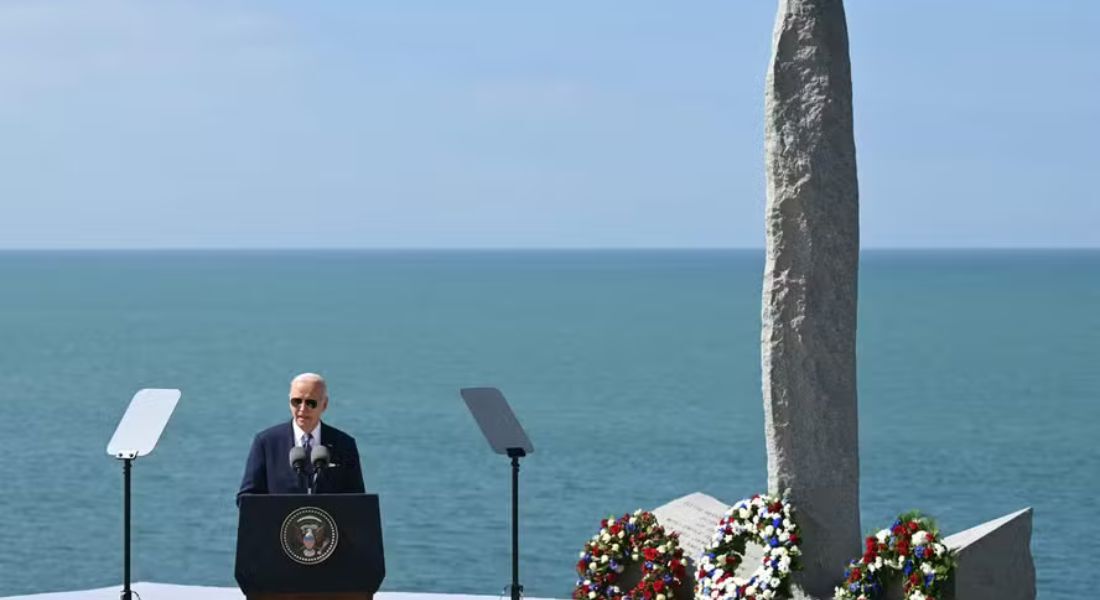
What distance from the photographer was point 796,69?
1026 cm

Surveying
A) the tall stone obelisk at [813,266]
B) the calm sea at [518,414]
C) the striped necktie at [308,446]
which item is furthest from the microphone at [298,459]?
the calm sea at [518,414]

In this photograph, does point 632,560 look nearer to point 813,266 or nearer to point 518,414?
point 813,266

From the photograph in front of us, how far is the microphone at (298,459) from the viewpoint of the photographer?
809 centimetres

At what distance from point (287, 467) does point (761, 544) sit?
2.84 m

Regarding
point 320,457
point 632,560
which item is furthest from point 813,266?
point 320,457

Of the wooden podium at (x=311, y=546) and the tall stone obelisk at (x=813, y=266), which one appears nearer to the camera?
the wooden podium at (x=311, y=546)

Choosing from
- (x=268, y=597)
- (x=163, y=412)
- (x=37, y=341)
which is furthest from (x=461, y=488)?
(x=37, y=341)

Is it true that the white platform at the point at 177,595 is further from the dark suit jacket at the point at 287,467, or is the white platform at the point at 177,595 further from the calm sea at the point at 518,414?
the calm sea at the point at 518,414

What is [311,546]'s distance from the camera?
815cm

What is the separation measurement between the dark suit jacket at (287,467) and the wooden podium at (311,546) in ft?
1.21

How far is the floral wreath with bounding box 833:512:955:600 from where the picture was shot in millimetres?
9898

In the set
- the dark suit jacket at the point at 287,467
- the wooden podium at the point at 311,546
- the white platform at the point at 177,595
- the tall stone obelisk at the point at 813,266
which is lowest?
the white platform at the point at 177,595

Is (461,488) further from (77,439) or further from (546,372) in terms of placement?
(546,372)

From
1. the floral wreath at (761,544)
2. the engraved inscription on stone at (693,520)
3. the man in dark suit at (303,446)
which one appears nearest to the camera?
the man in dark suit at (303,446)
